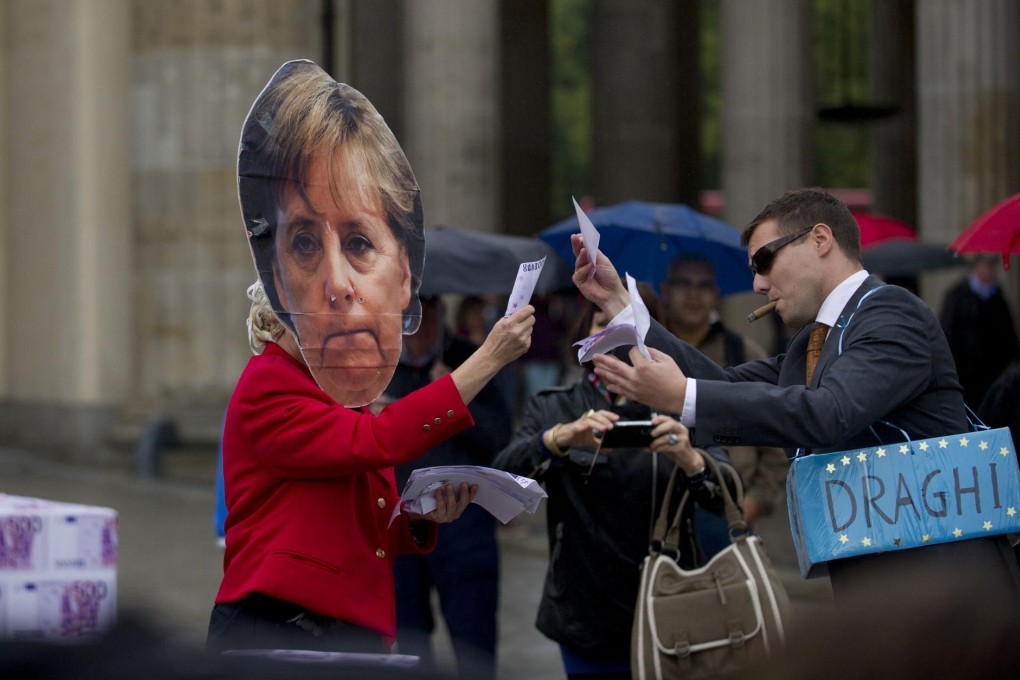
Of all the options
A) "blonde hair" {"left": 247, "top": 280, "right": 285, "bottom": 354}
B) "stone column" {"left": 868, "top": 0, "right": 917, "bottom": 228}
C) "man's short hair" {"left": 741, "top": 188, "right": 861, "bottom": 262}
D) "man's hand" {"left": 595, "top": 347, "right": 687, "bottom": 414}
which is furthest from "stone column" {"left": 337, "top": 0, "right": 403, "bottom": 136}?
"man's hand" {"left": 595, "top": 347, "right": 687, "bottom": 414}

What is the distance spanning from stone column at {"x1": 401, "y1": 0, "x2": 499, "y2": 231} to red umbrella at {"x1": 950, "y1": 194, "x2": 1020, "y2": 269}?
854 cm

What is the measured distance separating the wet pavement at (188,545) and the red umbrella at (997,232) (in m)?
1.67

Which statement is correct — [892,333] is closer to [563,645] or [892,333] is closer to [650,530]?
[650,530]

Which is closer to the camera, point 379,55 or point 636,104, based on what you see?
point 636,104

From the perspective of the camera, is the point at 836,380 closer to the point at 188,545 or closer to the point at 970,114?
the point at 188,545

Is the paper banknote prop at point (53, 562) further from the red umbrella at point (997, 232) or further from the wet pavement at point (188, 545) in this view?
the red umbrella at point (997, 232)

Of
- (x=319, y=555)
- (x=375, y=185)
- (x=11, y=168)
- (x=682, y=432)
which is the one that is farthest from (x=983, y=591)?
(x=11, y=168)

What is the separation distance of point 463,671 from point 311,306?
2.00 metres

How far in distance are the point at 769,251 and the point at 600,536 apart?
171 cm

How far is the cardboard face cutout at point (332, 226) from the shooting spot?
3.84 m

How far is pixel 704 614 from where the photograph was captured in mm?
4793

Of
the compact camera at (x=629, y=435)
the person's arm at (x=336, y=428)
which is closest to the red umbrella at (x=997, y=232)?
the compact camera at (x=629, y=435)

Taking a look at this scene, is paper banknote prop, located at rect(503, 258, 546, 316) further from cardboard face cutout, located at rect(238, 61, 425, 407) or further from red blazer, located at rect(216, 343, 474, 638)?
cardboard face cutout, located at rect(238, 61, 425, 407)

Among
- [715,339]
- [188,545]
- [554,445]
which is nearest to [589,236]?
[554,445]
